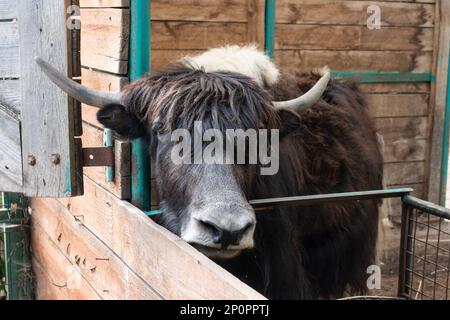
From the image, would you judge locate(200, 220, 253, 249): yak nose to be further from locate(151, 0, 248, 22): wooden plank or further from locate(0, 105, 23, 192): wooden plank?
locate(151, 0, 248, 22): wooden plank

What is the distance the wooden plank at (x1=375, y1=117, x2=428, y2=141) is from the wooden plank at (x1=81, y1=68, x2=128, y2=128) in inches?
120

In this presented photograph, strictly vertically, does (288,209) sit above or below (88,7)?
below

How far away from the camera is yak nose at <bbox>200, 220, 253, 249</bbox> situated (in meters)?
2.51

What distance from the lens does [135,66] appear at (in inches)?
127

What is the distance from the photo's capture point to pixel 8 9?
321 centimetres

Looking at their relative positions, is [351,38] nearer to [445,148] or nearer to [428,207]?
[445,148]

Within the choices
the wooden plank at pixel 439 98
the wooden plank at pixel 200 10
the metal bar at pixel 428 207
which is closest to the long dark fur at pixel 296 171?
the metal bar at pixel 428 207

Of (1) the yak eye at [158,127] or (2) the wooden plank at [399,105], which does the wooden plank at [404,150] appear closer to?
(2) the wooden plank at [399,105]

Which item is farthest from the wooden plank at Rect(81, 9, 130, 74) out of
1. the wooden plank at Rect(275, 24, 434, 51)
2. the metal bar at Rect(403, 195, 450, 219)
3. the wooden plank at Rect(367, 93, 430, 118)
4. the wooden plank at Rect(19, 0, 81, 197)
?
the wooden plank at Rect(367, 93, 430, 118)
